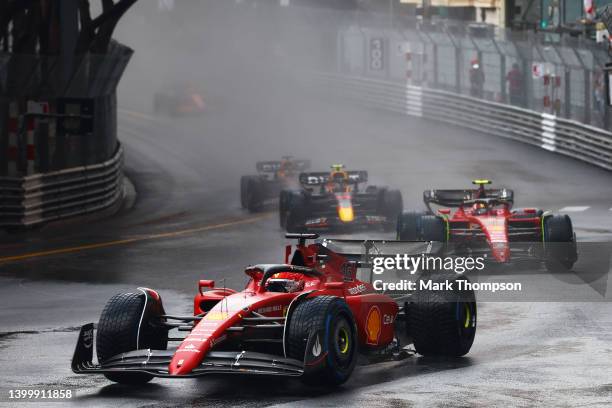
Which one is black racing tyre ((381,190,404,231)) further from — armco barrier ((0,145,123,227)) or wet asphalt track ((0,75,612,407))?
armco barrier ((0,145,123,227))

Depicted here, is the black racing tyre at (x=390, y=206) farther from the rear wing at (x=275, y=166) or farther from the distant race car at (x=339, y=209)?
the rear wing at (x=275, y=166)

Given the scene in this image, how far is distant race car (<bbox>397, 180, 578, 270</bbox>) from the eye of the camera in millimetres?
22203

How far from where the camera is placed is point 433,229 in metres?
22.9

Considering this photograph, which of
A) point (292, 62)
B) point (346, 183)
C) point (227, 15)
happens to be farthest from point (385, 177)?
point (227, 15)

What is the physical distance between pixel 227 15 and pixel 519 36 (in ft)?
124

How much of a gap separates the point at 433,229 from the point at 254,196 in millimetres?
12109

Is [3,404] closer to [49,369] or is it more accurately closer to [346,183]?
[49,369]

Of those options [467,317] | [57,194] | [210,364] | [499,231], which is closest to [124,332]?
[210,364]

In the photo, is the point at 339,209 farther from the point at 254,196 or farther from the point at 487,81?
the point at 487,81

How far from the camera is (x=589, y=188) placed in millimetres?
38781

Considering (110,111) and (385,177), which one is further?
(385,177)

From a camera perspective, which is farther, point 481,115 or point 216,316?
point 481,115

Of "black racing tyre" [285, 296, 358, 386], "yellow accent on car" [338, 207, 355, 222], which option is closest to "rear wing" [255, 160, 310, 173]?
"yellow accent on car" [338, 207, 355, 222]

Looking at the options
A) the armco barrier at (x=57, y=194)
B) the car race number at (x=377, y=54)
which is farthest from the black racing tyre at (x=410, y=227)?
the car race number at (x=377, y=54)
